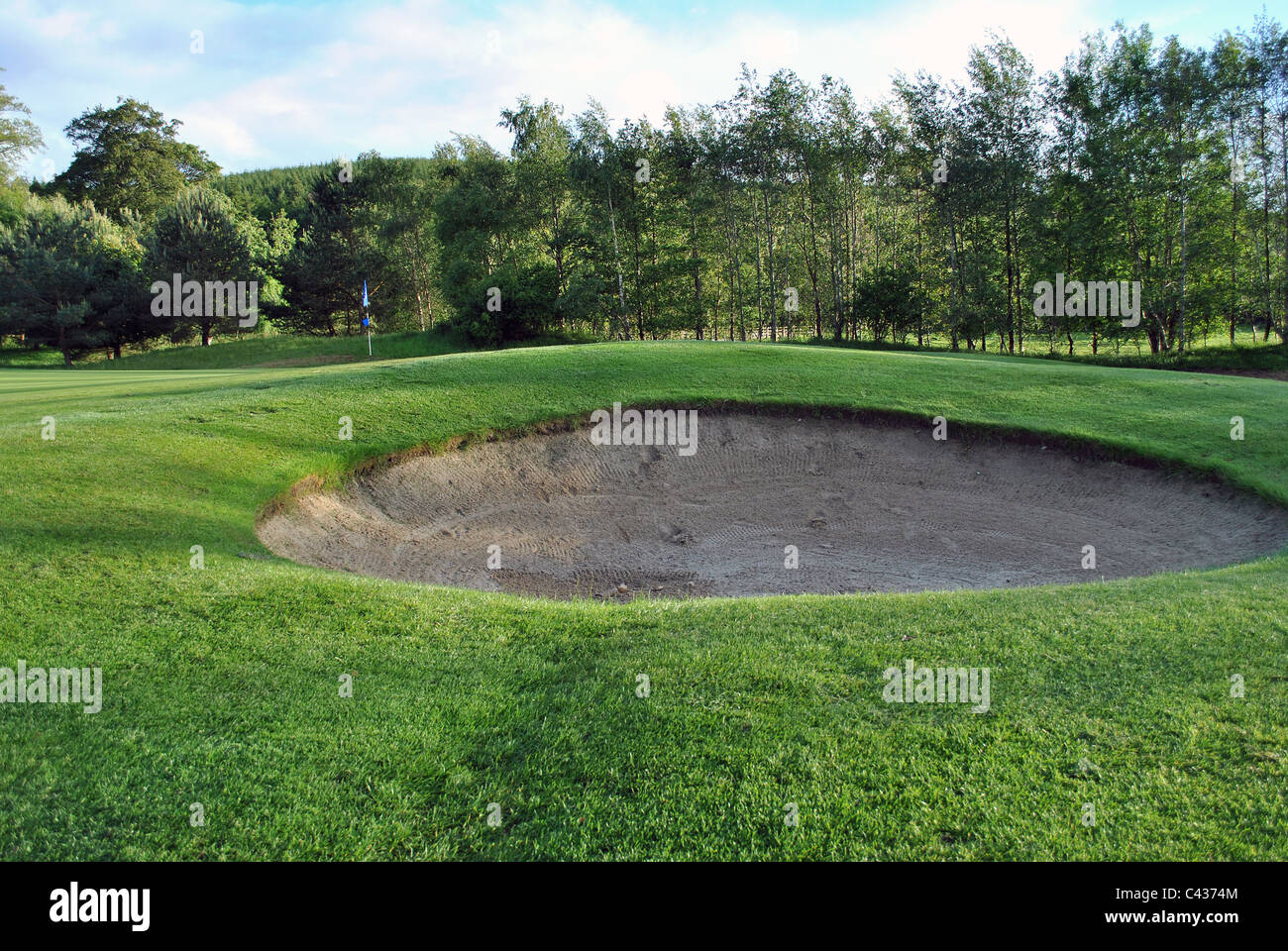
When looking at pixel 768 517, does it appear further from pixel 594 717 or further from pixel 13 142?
pixel 13 142

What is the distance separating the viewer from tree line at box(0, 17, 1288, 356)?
3250cm

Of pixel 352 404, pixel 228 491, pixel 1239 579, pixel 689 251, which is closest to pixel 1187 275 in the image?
pixel 689 251

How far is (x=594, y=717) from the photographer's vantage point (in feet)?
17.7

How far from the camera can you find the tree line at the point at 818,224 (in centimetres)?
3250

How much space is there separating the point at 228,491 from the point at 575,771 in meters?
9.01

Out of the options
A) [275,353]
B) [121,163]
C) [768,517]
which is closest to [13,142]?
[121,163]

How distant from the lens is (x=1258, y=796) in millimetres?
4211

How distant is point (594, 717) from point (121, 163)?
82342 mm

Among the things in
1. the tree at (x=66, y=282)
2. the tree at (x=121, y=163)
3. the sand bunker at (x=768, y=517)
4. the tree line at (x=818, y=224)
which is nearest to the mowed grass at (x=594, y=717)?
the sand bunker at (x=768, y=517)

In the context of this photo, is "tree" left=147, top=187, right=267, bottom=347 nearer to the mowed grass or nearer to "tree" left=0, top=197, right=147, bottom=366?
"tree" left=0, top=197, right=147, bottom=366

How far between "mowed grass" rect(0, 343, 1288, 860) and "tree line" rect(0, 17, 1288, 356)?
3195 centimetres

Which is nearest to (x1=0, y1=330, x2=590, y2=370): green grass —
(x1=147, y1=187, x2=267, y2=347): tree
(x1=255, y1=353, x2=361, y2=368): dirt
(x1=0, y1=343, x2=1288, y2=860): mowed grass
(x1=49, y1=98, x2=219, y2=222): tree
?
(x1=255, y1=353, x2=361, y2=368): dirt
